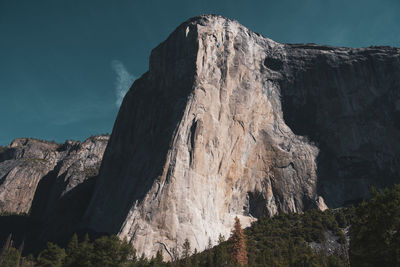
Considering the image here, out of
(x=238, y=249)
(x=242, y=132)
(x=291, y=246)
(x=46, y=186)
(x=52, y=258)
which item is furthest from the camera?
(x=46, y=186)

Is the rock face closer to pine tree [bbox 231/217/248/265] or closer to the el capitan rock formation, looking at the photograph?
A: the el capitan rock formation

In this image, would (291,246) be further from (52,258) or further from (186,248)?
(52,258)

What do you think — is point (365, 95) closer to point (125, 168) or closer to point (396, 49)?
point (396, 49)

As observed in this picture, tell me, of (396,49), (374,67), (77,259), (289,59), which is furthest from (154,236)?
(396,49)

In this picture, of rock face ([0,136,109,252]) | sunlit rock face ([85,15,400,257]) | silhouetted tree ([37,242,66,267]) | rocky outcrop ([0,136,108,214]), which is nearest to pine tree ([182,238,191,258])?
sunlit rock face ([85,15,400,257])

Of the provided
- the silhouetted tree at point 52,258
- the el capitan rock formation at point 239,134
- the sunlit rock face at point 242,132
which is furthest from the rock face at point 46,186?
the silhouetted tree at point 52,258

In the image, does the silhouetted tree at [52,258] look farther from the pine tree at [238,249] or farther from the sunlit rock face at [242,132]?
the pine tree at [238,249]

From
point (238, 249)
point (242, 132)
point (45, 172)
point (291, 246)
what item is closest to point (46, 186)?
point (45, 172)

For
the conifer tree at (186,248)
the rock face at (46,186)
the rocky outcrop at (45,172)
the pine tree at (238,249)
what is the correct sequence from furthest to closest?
the rocky outcrop at (45,172) < the rock face at (46,186) < the conifer tree at (186,248) < the pine tree at (238,249)

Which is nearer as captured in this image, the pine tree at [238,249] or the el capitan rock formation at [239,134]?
the pine tree at [238,249]

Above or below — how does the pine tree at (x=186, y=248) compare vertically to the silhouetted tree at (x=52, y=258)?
above
